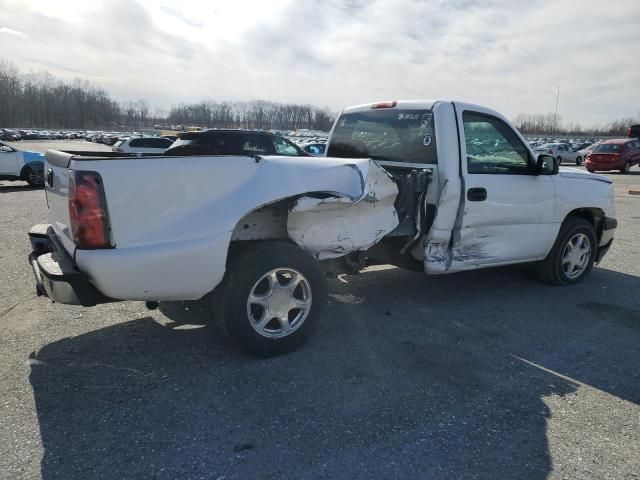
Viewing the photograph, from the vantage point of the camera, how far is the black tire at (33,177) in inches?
640

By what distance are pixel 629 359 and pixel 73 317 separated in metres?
4.62

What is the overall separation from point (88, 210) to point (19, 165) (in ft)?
51.1

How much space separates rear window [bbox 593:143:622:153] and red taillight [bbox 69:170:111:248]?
2792 cm

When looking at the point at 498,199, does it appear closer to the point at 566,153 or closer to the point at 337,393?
the point at 337,393

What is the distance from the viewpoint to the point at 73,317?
175 inches

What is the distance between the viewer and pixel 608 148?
84.1 ft

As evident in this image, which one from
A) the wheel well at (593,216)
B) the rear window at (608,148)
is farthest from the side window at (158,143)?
the rear window at (608,148)

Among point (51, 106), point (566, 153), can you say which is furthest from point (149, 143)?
point (51, 106)

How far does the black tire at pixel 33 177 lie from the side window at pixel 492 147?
15.7 m

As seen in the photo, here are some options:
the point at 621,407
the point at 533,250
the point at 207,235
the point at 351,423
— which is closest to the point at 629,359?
the point at 621,407

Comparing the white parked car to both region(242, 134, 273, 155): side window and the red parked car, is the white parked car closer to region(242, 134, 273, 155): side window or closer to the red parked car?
the red parked car

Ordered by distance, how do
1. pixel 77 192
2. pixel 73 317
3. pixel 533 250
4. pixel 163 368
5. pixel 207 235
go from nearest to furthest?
pixel 77 192
pixel 207 235
pixel 163 368
pixel 73 317
pixel 533 250

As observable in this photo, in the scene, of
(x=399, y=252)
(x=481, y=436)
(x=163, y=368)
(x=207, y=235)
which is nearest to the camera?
(x=481, y=436)

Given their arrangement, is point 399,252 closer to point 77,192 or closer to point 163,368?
point 163,368
